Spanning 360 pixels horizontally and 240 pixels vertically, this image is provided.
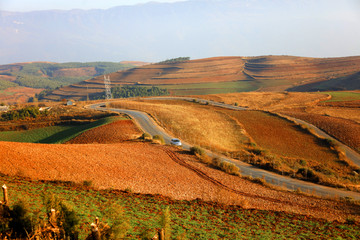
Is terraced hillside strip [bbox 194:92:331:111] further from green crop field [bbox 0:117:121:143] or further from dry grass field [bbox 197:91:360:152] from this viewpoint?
green crop field [bbox 0:117:121:143]

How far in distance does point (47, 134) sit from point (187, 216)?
3944 cm

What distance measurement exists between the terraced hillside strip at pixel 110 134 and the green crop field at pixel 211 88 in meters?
101

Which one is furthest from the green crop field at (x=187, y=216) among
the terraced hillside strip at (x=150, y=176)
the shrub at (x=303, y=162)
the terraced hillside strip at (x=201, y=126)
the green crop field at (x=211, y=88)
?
the green crop field at (x=211, y=88)

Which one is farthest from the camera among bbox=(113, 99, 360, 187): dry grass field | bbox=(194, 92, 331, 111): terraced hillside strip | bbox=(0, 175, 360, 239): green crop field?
bbox=(194, 92, 331, 111): terraced hillside strip

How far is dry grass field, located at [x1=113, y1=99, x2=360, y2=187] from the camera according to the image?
1312 inches

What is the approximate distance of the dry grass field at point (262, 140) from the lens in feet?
109

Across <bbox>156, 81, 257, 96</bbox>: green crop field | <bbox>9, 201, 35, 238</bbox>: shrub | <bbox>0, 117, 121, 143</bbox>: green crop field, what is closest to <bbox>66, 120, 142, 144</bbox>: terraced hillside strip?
<bbox>0, 117, 121, 143</bbox>: green crop field

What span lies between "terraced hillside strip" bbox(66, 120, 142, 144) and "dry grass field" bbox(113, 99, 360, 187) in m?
8.51

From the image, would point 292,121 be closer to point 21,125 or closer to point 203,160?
point 203,160

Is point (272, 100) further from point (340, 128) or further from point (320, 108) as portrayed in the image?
point (340, 128)

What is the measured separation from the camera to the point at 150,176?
24.6 metres

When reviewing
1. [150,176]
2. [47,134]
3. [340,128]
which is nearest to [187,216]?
[150,176]

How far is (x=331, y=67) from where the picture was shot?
565 ft

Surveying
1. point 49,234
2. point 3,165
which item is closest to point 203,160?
point 3,165
